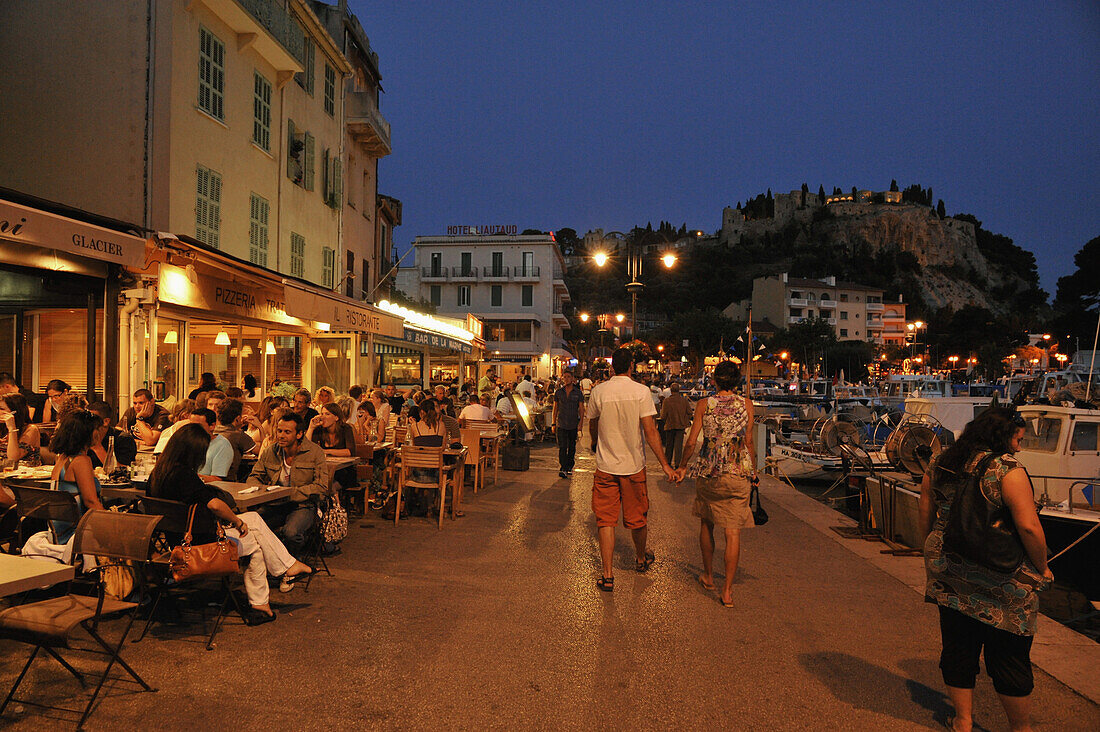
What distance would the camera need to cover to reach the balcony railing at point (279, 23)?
48.2ft

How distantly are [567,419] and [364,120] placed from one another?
523 inches

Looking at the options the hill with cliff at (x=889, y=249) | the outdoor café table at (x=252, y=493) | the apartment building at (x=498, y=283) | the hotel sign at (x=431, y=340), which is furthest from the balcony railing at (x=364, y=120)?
the hill with cliff at (x=889, y=249)

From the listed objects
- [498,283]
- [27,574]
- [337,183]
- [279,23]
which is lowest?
[27,574]

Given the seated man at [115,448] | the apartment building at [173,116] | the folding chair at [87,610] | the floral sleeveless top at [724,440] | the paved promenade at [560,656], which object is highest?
the apartment building at [173,116]

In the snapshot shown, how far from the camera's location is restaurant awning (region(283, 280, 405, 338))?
405 inches

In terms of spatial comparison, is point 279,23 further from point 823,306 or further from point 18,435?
point 823,306

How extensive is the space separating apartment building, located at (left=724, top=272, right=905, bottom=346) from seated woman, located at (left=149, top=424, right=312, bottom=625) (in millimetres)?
90437

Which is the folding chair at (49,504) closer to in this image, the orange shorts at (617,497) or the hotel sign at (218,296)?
the orange shorts at (617,497)

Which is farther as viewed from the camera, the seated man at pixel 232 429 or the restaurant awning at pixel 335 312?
the restaurant awning at pixel 335 312

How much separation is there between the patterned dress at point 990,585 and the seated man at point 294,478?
4.61m

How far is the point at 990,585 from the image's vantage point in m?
3.35

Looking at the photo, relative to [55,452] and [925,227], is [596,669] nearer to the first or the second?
[55,452]

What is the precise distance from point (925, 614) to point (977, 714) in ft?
5.80

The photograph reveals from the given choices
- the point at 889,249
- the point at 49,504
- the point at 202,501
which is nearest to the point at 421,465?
the point at 202,501
